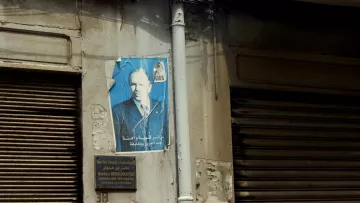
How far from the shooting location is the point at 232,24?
788cm

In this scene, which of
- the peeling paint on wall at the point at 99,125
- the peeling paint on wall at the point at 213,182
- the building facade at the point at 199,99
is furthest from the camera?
the peeling paint on wall at the point at 213,182

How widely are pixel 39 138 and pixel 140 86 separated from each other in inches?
46.2

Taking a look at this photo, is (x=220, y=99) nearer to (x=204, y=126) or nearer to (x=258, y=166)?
(x=204, y=126)

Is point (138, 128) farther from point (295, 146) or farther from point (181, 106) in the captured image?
point (295, 146)

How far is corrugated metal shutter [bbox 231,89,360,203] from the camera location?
25.7ft

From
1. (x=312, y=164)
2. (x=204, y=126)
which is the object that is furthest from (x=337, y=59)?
(x=204, y=126)

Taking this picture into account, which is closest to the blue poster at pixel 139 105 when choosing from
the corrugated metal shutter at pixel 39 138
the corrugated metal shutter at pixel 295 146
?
the corrugated metal shutter at pixel 39 138

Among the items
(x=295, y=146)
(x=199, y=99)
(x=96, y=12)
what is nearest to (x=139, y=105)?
(x=199, y=99)

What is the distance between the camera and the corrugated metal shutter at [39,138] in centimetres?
661

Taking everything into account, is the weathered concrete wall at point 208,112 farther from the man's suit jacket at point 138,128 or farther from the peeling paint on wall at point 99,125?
the peeling paint on wall at point 99,125

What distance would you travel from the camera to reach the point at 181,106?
7164 millimetres

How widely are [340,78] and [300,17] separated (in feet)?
3.00

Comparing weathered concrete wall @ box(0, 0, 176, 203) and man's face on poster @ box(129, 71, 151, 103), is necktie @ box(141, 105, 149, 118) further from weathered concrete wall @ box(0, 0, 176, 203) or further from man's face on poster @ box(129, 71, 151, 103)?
weathered concrete wall @ box(0, 0, 176, 203)

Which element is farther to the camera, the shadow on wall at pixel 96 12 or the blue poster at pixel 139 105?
the blue poster at pixel 139 105
